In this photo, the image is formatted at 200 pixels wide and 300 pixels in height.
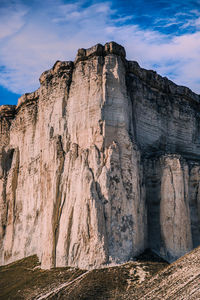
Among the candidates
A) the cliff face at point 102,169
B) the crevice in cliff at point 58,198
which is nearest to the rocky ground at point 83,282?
the cliff face at point 102,169

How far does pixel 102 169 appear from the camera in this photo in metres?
34.4

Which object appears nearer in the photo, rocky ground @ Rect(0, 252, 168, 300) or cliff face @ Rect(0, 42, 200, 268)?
rocky ground @ Rect(0, 252, 168, 300)

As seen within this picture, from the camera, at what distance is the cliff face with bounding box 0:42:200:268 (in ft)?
110

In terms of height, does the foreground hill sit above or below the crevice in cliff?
below

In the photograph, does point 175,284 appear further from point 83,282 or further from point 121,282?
point 83,282

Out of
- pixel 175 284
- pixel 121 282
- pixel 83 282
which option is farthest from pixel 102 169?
pixel 175 284

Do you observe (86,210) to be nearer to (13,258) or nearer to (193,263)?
(193,263)

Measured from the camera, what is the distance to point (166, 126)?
43.6 metres

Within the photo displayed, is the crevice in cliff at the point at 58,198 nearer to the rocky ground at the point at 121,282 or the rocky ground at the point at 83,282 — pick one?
the rocky ground at the point at 83,282

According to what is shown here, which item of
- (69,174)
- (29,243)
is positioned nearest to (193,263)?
(69,174)

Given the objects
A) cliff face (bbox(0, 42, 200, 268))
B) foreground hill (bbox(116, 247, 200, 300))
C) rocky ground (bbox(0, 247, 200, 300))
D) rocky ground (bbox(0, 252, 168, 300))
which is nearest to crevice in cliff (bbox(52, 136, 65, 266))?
cliff face (bbox(0, 42, 200, 268))

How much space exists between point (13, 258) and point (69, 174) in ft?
36.7

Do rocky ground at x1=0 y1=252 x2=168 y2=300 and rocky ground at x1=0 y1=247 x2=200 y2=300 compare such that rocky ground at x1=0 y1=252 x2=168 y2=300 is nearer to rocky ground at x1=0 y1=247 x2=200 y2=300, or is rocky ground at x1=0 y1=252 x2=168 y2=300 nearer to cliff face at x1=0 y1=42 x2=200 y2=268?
rocky ground at x1=0 y1=247 x2=200 y2=300

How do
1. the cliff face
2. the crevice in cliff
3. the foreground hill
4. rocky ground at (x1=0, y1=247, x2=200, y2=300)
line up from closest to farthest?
the foreground hill → rocky ground at (x1=0, y1=247, x2=200, y2=300) → the cliff face → the crevice in cliff
